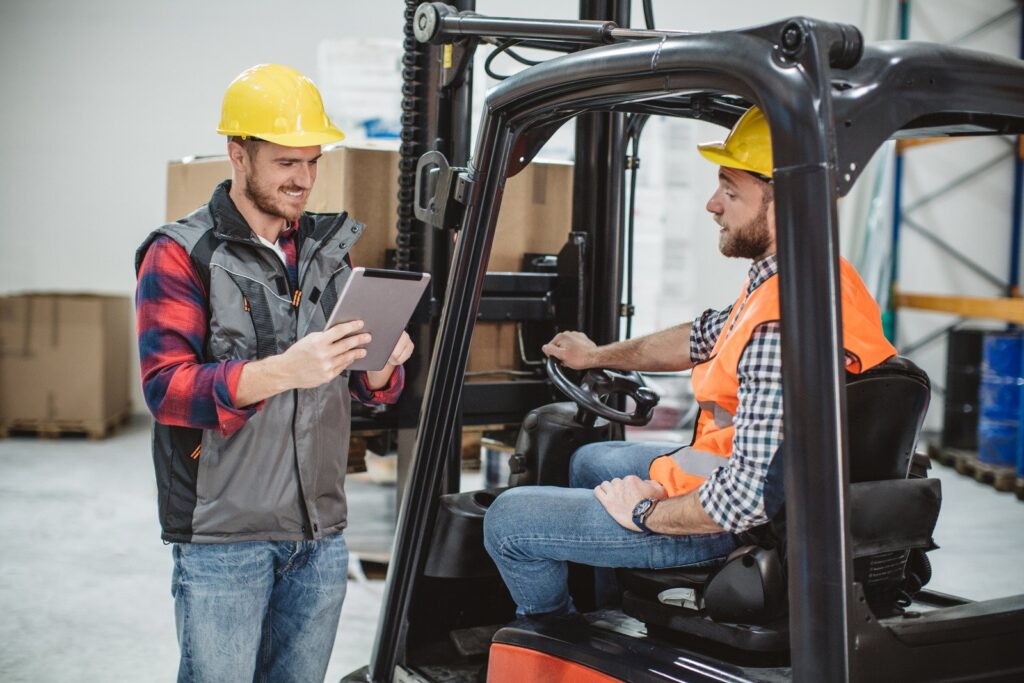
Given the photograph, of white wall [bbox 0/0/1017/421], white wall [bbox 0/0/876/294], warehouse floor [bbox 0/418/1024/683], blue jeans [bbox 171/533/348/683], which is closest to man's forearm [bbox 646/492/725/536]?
blue jeans [bbox 171/533/348/683]

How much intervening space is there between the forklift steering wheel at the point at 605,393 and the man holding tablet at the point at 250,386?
0.64 metres

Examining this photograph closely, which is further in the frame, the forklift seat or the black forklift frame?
the forklift seat

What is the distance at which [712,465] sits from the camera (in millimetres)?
2322

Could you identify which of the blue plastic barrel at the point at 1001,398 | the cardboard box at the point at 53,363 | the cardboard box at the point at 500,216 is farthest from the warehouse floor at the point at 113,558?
the cardboard box at the point at 500,216

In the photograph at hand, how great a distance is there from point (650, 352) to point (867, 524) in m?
1.22

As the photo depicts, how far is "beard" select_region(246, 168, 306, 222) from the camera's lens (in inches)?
95.7

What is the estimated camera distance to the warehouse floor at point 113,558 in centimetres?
433

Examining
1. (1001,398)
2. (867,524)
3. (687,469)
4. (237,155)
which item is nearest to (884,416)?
(867,524)

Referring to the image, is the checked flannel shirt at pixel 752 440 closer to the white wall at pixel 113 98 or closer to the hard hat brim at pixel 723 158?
the hard hat brim at pixel 723 158

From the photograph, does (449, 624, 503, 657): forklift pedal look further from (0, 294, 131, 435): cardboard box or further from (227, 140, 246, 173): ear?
(0, 294, 131, 435): cardboard box

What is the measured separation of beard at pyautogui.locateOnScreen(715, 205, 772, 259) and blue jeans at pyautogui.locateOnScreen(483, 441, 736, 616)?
2.10 feet

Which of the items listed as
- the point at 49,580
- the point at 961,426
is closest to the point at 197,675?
the point at 49,580

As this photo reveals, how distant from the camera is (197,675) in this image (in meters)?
2.37

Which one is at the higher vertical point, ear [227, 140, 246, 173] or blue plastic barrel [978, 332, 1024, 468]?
ear [227, 140, 246, 173]
